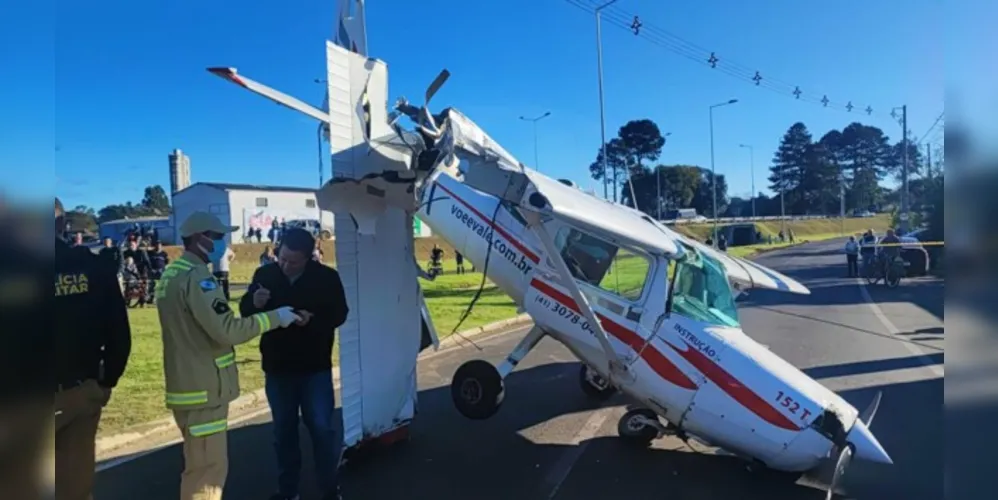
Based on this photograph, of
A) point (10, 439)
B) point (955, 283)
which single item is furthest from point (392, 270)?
point (955, 283)

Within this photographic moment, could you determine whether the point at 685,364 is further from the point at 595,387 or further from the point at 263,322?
the point at 263,322

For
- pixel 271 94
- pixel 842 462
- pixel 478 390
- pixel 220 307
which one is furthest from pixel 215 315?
pixel 842 462

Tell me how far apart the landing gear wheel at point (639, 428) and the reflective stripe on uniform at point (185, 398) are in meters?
3.87

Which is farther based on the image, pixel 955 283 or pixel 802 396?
pixel 802 396

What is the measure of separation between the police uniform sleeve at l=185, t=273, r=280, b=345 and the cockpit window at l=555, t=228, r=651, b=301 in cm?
314

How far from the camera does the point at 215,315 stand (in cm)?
327

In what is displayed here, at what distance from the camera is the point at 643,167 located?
261ft

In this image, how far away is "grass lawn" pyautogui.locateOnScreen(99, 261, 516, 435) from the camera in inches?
254

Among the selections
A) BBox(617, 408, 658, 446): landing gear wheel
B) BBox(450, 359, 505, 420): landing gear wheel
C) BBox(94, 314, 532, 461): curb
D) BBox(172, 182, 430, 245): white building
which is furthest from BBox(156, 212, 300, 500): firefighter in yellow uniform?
BBox(172, 182, 430, 245): white building

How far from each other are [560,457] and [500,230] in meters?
2.32

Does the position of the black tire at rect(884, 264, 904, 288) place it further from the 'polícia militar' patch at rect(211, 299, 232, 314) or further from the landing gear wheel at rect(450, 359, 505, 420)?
the 'polícia militar' patch at rect(211, 299, 232, 314)

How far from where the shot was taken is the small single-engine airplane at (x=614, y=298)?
4.48 meters

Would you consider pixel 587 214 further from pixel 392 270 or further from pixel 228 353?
pixel 228 353

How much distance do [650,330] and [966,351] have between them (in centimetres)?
393
